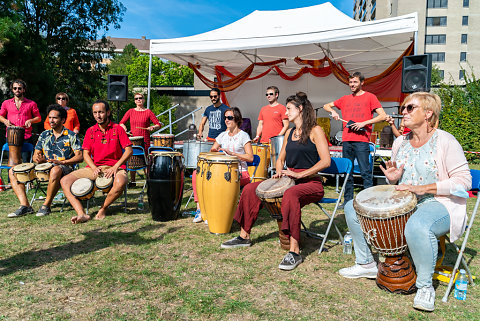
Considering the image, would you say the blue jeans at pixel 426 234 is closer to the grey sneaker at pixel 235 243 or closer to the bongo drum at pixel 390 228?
the bongo drum at pixel 390 228

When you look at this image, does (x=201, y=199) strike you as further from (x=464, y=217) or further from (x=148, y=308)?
(x=464, y=217)

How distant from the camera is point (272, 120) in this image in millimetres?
6746

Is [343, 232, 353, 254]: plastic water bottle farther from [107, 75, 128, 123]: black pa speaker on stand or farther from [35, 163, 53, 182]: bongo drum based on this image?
[107, 75, 128, 123]: black pa speaker on stand

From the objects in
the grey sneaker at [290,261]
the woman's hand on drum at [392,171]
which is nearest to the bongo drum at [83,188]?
the grey sneaker at [290,261]

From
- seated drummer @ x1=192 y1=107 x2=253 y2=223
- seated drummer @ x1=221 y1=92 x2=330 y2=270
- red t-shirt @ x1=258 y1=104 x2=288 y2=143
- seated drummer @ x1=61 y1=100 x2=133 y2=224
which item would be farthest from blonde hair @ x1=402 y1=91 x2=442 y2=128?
red t-shirt @ x1=258 y1=104 x2=288 y2=143

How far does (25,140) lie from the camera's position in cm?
629

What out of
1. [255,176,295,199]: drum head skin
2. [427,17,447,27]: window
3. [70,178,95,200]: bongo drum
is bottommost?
[70,178,95,200]: bongo drum

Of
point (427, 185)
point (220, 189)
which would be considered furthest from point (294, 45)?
point (427, 185)

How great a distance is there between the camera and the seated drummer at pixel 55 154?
16.0 ft

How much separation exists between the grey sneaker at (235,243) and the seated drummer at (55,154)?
240 centimetres

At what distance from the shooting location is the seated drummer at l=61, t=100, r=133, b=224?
15.5 ft

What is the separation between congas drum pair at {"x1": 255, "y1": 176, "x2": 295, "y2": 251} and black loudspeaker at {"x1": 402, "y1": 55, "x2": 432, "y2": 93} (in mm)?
3797

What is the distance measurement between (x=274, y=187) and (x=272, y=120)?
3.36 meters

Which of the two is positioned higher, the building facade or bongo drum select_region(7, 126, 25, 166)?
the building facade
